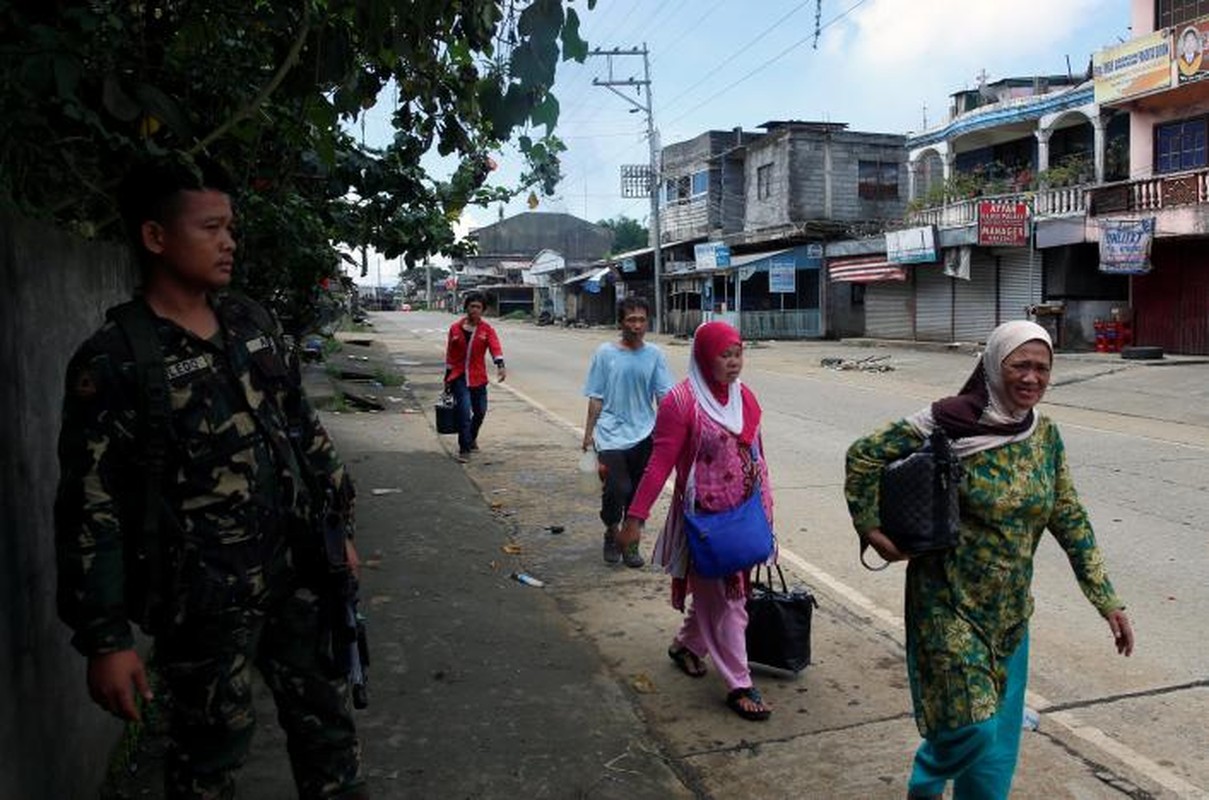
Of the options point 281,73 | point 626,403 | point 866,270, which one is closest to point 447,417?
point 626,403

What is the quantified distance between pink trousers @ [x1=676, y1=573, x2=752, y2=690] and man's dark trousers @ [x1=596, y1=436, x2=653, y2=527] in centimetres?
194

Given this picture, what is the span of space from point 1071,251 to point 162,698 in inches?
874

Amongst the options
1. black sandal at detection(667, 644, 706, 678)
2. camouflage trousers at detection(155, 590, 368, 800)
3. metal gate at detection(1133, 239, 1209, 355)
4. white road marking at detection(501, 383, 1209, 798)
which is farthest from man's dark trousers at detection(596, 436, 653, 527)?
metal gate at detection(1133, 239, 1209, 355)

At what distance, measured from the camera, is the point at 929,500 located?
2.73 metres

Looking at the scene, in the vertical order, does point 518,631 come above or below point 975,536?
below

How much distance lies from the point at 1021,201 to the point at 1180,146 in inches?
133

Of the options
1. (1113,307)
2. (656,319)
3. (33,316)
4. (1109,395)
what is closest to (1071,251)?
(1113,307)

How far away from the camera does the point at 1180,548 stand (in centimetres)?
640

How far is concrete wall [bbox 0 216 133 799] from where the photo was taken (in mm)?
2445

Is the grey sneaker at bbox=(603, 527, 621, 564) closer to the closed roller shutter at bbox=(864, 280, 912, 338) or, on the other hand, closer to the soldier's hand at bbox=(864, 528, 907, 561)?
the soldier's hand at bbox=(864, 528, 907, 561)

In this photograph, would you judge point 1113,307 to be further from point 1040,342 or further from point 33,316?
point 33,316

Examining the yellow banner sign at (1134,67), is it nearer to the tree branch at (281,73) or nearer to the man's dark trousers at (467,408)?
the man's dark trousers at (467,408)

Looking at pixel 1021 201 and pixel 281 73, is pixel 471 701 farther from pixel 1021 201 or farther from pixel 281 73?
pixel 1021 201

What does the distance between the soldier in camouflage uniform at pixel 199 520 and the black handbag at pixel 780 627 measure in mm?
2055
